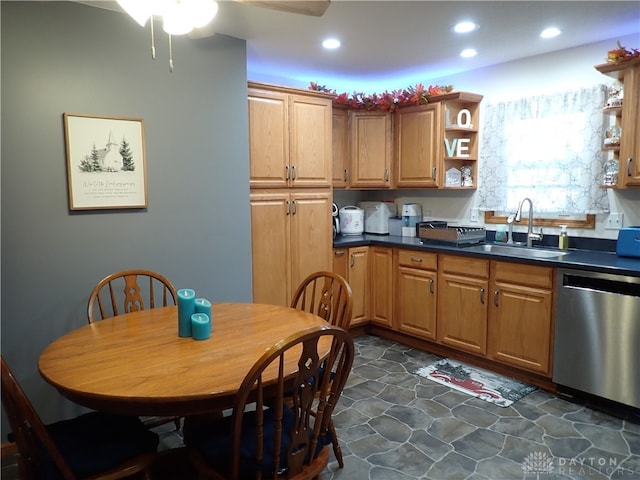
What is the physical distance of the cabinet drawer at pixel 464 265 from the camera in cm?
330

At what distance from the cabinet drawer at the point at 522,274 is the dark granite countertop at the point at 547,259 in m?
0.04

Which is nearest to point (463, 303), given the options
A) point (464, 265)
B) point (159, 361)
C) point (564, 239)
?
point (464, 265)

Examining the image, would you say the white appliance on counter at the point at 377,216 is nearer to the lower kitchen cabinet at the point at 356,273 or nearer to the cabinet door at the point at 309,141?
the lower kitchen cabinet at the point at 356,273

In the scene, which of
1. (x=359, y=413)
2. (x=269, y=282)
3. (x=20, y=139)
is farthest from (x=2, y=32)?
(x=359, y=413)

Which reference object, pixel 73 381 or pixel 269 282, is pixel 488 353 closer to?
pixel 269 282

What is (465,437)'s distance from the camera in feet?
8.14

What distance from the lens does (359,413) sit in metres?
2.75

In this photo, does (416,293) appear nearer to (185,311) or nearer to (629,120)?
(629,120)

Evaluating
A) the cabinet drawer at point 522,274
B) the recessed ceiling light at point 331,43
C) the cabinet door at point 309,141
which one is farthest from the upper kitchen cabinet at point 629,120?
the cabinet door at point 309,141

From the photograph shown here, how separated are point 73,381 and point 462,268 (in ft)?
8.94

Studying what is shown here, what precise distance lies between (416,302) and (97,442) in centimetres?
270

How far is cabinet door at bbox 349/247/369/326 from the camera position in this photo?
4035 millimetres

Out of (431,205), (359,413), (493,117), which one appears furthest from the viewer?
(431,205)

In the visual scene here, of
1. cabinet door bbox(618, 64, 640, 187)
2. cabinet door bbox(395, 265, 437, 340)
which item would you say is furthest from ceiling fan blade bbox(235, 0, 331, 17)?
cabinet door bbox(395, 265, 437, 340)
